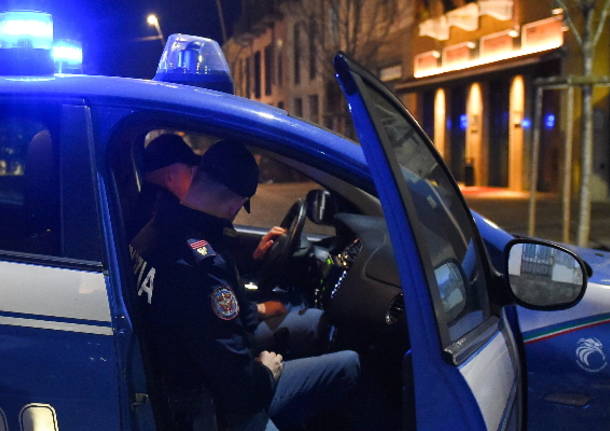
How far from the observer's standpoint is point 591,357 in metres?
1.91

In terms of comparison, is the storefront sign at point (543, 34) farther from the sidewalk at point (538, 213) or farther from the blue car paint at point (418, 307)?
the blue car paint at point (418, 307)

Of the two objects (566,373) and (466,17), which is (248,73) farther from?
(566,373)

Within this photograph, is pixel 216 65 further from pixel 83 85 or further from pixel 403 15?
pixel 403 15

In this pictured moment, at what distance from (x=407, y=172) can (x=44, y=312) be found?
97 cm

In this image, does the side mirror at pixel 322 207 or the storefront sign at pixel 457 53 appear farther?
the storefront sign at pixel 457 53

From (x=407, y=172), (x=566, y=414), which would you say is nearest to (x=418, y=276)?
(x=407, y=172)

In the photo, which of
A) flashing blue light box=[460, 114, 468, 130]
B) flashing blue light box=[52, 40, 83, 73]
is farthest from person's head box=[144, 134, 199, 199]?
flashing blue light box=[460, 114, 468, 130]

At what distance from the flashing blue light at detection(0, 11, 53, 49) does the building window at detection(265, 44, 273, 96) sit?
42.3 metres

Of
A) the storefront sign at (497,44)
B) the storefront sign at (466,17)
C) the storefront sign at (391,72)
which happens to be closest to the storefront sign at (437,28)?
the storefront sign at (466,17)

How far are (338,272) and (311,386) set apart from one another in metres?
0.64

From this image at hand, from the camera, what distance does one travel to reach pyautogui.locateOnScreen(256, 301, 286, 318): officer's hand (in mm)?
3012

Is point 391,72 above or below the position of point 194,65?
above

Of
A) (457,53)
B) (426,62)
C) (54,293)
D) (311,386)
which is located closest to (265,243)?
(311,386)

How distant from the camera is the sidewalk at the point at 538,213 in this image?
1105cm
